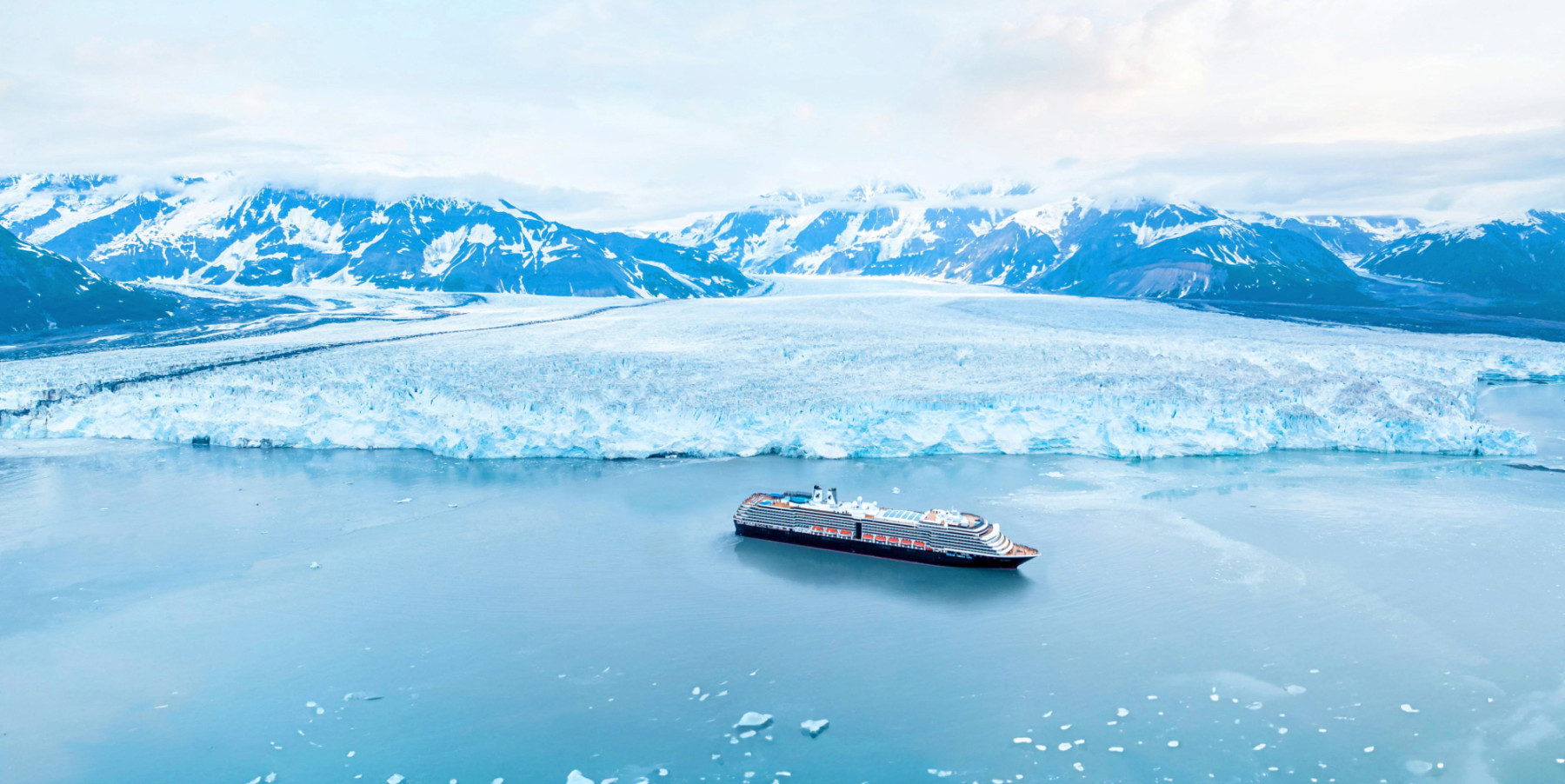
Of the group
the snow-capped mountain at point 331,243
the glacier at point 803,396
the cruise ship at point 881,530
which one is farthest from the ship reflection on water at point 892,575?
the snow-capped mountain at point 331,243

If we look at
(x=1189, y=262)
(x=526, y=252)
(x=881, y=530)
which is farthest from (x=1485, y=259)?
(x=881, y=530)

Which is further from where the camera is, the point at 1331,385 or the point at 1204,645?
the point at 1331,385

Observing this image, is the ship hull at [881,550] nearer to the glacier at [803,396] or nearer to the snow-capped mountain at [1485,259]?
the glacier at [803,396]

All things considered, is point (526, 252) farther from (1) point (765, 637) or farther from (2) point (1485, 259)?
(2) point (1485, 259)

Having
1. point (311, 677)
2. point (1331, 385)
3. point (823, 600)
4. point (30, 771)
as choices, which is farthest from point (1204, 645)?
point (1331, 385)

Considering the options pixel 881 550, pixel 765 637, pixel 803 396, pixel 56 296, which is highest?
pixel 56 296

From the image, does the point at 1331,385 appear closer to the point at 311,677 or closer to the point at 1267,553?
the point at 1267,553

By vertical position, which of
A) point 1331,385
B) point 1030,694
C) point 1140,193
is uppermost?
point 1140,193
